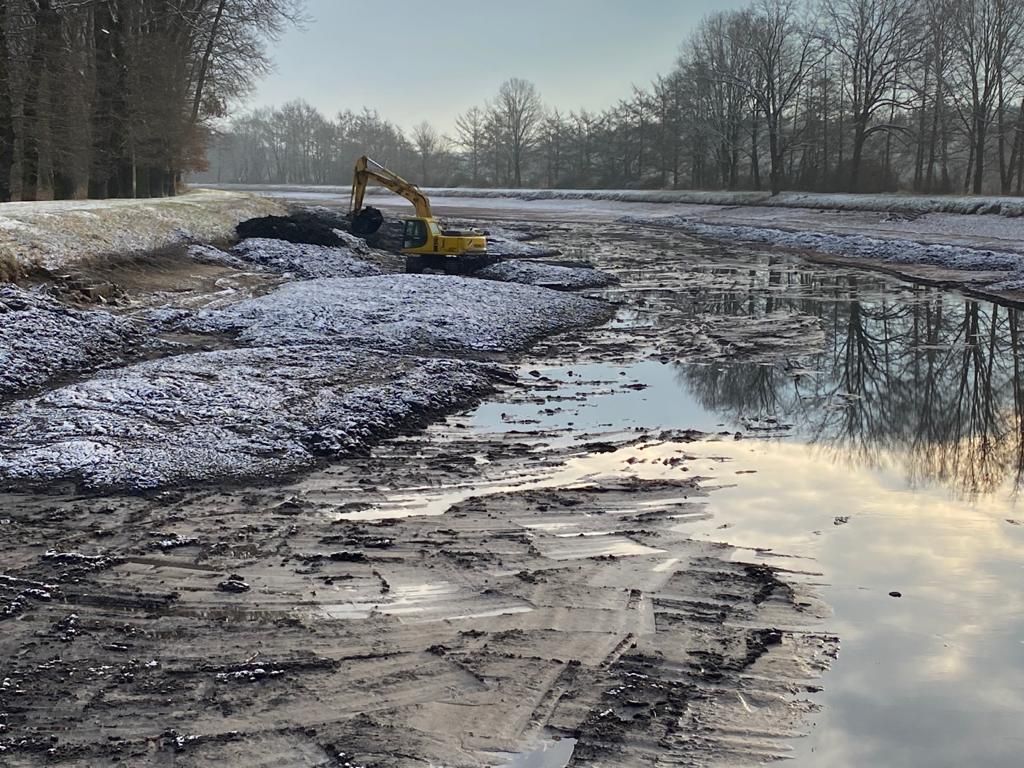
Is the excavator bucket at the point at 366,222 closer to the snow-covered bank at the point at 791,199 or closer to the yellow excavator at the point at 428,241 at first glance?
the yellow excavator at the point at 428,241

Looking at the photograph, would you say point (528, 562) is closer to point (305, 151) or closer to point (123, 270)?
point (123, 270)

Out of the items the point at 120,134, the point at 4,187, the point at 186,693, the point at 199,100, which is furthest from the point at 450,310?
the point at 199,100

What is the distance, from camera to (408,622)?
5941mm

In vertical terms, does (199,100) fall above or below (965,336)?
above

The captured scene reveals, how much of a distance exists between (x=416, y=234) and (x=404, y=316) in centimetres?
822

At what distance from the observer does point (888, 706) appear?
502cm

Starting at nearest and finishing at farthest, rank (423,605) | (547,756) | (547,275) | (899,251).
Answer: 1. (547,756)
2. (423,605)
3. (547,275)
4. (899,251)

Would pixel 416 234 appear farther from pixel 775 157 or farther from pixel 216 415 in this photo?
pixel 775 157

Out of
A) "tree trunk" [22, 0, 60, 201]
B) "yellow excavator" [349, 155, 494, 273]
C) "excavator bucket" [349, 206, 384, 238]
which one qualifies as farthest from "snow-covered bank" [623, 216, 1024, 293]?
"tree trunk" [22, 0, 60, 201]

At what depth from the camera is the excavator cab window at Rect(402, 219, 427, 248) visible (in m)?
24.0

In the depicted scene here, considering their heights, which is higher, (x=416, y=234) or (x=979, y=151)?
(x=979, y=151)

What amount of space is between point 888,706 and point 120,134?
3613cm

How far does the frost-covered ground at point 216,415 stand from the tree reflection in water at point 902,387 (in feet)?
13.9

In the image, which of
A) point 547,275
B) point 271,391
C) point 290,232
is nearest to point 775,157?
point 547,275
